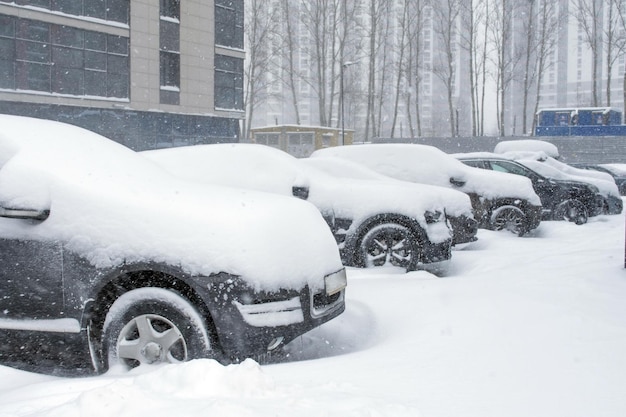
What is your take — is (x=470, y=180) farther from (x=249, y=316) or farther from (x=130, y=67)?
(x=130, y=67)

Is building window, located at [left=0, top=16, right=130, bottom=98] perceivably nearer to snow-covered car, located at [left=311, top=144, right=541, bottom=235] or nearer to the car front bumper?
snow-covered car, located at [left=311, top=144, right=541, bottom=235]

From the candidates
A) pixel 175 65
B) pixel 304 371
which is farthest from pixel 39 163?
pixel 175 65

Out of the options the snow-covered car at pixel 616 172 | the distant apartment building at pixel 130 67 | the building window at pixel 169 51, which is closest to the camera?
the snow-covered car at pixel 616 172

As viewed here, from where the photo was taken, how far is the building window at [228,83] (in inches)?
1239

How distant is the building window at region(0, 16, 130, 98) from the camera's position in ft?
75.3

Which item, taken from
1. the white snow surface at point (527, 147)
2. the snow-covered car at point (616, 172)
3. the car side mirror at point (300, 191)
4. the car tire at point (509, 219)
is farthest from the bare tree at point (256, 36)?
the car side mirror at point (300, 191)

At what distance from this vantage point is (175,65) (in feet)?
96.7

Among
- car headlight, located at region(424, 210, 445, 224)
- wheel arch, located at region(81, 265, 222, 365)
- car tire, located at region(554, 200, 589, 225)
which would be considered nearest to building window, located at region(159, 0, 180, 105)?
car tire, located at region(554, 200, 589, 225)

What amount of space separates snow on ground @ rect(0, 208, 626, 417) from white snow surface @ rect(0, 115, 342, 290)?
2.07 feet

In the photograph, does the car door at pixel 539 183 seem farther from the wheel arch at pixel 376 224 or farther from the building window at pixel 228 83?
the building window at pixel 228 83

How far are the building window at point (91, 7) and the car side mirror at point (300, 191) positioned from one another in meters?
20.8

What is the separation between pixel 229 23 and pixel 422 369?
31.4 metres

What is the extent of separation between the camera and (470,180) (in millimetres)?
10047

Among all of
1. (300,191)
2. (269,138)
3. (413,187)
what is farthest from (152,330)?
(269,138)
